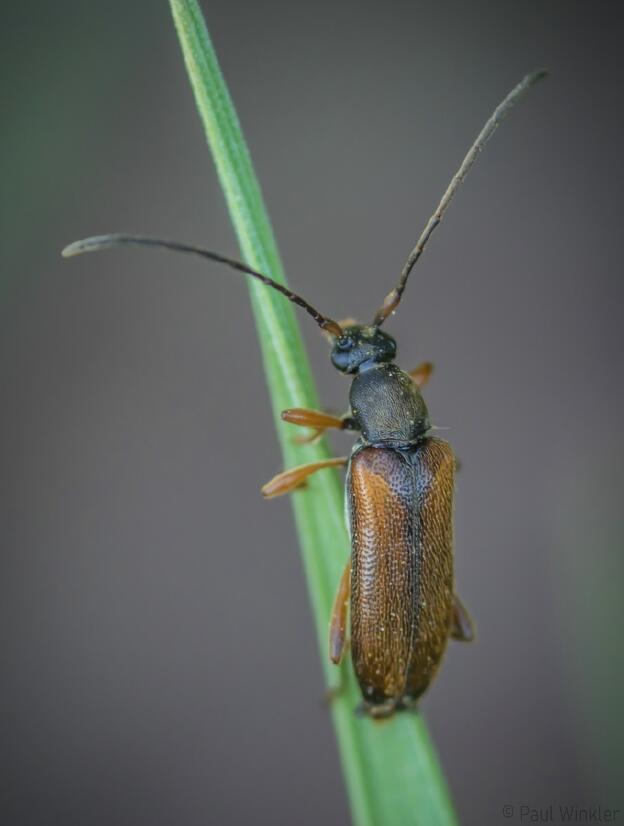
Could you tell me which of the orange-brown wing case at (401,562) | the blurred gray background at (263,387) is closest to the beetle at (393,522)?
the orange-brown wing case at (401,562)

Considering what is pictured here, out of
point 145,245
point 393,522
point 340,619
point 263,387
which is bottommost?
point 340,619

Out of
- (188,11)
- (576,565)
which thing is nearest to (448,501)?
(188,11)

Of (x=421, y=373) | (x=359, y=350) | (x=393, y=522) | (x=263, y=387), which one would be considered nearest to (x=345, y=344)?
(x=359, y=350)

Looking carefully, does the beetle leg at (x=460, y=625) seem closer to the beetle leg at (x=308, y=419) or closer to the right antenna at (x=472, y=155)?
the beetle leg at (x=308, y=419)

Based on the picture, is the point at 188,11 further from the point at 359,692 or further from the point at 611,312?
the point at 611,312

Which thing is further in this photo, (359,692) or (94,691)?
(94,691)

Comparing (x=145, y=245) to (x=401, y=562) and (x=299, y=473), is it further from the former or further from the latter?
(x=401, y=562)

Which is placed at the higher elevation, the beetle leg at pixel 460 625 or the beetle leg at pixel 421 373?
the beetle leg at pixel 421 373
